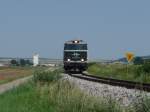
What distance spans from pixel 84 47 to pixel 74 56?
1.44 m

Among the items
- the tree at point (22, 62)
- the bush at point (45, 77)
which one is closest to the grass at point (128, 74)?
the bush at point (45, 77)

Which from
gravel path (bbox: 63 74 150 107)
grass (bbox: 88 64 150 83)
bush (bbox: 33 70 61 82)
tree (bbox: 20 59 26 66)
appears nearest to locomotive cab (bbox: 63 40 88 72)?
grass (bbox: 88 64 150 83)

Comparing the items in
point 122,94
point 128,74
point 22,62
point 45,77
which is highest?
point 22,62

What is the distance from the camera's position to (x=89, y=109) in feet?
46.6

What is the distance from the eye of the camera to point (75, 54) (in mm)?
59219

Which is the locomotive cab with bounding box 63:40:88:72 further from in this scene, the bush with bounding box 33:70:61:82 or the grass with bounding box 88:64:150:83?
the bush with bounding box 33:70:61:82

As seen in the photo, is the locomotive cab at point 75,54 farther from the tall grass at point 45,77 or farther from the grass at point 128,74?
the tall grass at point 45,77

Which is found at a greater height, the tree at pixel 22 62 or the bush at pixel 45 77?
the tree at pixel 22 62

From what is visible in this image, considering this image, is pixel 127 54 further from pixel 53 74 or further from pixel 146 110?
pixel 146 110

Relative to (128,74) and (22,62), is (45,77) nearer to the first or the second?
(128,74)

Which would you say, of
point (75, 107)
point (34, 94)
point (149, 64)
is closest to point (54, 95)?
point (34, 94)

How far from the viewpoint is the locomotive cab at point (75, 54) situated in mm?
59094

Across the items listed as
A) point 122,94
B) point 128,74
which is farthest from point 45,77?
point 128,74

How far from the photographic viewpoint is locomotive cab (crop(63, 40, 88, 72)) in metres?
59.1
